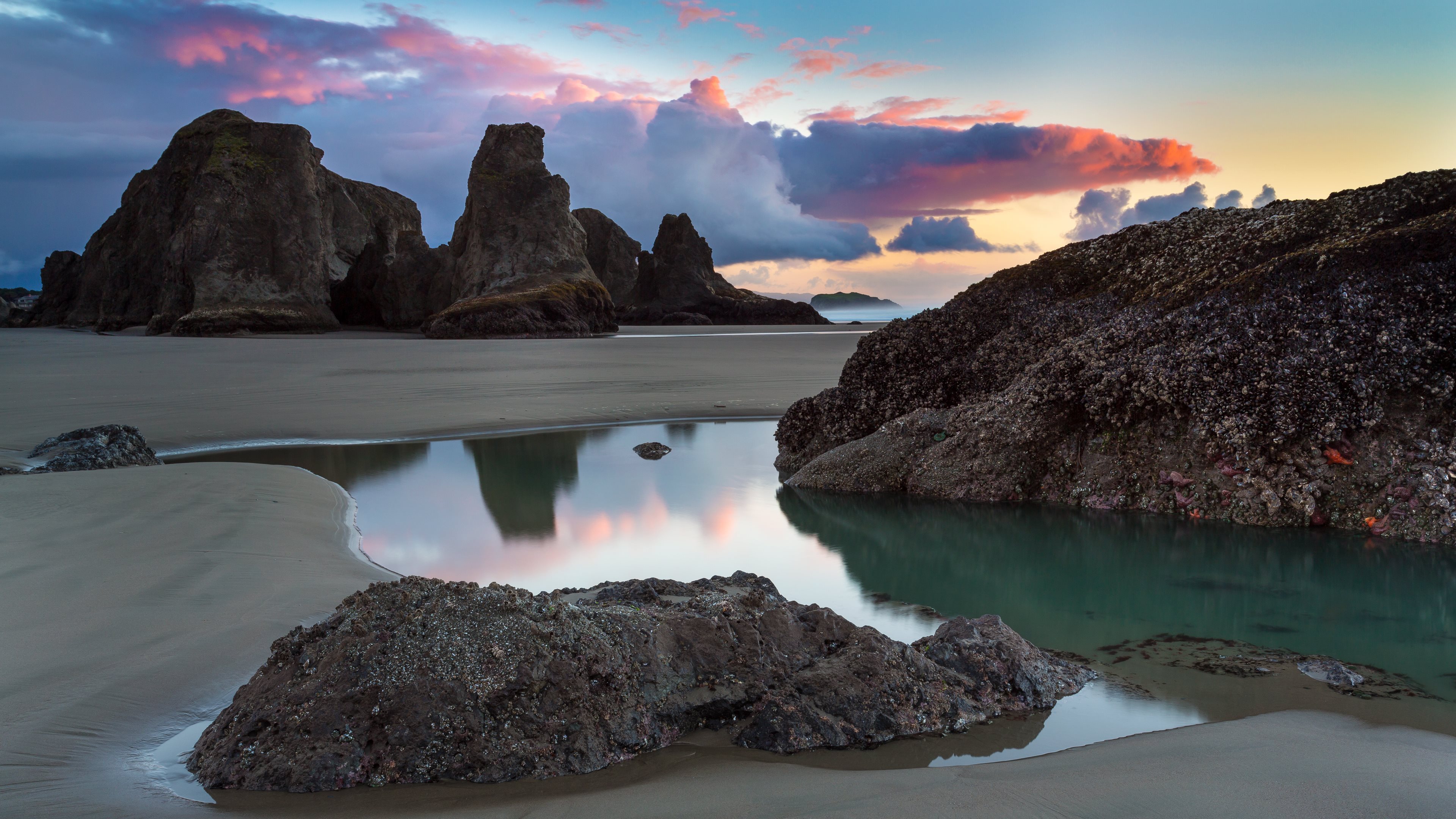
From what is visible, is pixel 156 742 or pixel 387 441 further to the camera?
pixel 387 441

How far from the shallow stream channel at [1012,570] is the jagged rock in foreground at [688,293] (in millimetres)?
62661

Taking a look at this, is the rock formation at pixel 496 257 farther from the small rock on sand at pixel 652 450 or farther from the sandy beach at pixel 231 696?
the sandy beach at pixel 231 696

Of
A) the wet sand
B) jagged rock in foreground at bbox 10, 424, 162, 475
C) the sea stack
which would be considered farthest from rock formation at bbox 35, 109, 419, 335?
jagged rock in foreground at bbox 10, 424, 162, 475

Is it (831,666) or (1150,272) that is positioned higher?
(1150,272)

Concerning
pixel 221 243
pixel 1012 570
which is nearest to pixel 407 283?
pixel 221 243

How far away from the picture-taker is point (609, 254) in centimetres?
8875

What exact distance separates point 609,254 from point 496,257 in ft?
151

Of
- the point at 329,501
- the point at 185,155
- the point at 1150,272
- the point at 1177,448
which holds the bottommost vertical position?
the point at 329,501

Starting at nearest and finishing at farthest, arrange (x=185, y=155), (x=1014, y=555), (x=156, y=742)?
(x=156, y=742) < (x=1014, y=555) < (x=185, y=155)

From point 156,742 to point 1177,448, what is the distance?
616cm

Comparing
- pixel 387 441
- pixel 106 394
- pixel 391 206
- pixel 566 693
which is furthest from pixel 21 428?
pixel 391 206

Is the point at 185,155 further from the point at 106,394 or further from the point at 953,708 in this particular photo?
the point at 953,708

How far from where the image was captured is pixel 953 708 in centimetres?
272

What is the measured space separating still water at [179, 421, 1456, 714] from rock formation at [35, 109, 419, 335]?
38.0 m
